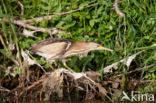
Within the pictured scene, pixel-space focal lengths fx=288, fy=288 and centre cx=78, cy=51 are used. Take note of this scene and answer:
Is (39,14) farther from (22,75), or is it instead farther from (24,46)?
(22,75)

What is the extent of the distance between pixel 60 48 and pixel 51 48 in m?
0.13

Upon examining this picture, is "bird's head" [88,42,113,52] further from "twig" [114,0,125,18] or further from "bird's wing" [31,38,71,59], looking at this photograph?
"twig" [114,0,125,18]

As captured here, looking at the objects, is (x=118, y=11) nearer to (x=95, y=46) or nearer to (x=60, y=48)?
(x=95, y=46)

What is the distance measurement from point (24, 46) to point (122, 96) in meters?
1.68

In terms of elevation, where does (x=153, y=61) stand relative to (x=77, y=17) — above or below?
below

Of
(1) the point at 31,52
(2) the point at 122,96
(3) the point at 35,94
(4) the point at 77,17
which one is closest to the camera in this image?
(2) the point at 122,96

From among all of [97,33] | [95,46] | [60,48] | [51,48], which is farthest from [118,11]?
[51,48]

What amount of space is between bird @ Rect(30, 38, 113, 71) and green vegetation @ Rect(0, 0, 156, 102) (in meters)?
0.23

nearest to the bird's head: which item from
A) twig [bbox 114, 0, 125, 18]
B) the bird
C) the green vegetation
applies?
the bird

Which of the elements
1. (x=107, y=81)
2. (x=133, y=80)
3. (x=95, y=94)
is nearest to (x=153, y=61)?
(x=133, y=80)

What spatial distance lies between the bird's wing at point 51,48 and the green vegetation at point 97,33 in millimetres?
293

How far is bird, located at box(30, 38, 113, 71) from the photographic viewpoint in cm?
398

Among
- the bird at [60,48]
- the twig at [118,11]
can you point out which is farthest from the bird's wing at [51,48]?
the twig at [118,11]

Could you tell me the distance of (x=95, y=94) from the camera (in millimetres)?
3852
